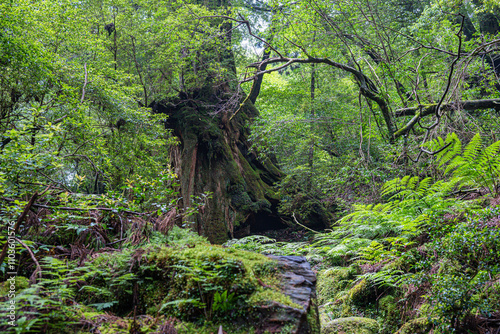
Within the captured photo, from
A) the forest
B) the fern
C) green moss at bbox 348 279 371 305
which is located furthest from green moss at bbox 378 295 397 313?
the fern

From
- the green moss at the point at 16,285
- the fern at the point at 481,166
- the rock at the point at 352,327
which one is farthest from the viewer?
the fern at the point at 481,166

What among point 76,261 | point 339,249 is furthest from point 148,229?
point 339,249

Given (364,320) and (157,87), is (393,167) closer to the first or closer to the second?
(364,320)

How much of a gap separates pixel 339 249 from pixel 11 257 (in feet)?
14.3

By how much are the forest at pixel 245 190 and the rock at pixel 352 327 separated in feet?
0.06

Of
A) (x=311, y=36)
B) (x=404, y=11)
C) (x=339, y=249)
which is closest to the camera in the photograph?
(x=339, y=249)

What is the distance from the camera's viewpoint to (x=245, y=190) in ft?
38.7

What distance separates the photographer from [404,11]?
12.0 m

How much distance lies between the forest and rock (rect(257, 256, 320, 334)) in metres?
0.01

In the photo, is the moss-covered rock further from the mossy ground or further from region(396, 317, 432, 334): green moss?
region(396, 317, 432, 334): green moss

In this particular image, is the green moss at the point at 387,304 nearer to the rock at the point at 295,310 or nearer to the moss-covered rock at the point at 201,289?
the rock at the point at 295,310

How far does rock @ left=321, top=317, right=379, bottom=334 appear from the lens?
3238 mm

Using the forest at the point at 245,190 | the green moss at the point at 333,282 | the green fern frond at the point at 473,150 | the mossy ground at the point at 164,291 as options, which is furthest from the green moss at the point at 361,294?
the green fern frond at the point at 473,150

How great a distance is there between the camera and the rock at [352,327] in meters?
3.24
